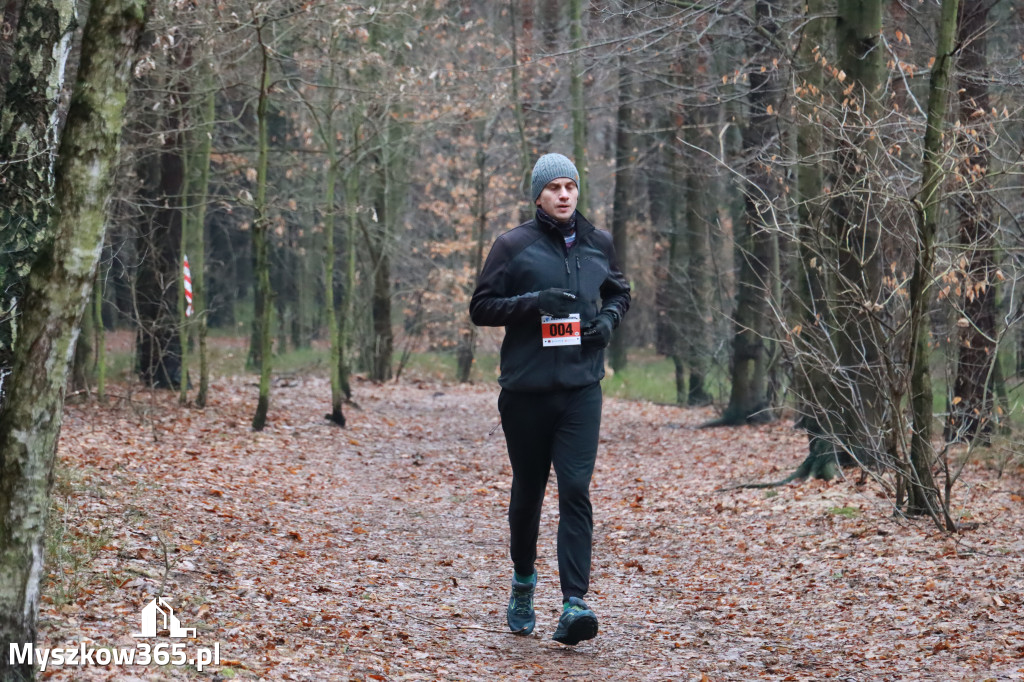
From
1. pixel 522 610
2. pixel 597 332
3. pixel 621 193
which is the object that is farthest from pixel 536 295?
pixel 621 193

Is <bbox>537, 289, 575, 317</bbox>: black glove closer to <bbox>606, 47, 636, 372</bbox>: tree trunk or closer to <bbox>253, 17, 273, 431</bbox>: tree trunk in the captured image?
<bbox>253, 17, 273, 431</bbox>: tree trunk

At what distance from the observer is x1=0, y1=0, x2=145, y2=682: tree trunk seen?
3.48m

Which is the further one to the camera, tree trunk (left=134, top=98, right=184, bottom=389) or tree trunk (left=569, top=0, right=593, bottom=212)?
tree trunk (left=569, top=0, right=593, bottom=212)

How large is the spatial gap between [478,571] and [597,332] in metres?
2.94

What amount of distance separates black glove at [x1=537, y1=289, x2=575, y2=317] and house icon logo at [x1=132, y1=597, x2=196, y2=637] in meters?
2.27

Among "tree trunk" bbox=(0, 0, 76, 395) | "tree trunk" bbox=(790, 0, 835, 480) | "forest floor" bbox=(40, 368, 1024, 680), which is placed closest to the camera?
"forest floor" bbox=(40, 368, 1024, 680)

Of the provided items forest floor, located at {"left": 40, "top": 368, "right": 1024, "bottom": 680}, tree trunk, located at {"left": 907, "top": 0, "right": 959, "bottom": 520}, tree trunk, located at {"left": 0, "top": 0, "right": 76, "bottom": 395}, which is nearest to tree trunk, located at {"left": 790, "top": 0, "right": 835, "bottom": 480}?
forest floor, located at {"left": 40, "top": 368, "right": 1024, "bottom": 680}

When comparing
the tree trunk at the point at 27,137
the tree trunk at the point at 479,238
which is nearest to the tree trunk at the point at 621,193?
the tree trunk at the point at 479,238

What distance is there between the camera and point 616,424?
18.5m

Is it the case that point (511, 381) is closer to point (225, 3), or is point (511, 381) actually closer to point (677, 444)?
point (225, 3)

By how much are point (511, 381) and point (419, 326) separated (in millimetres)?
20340

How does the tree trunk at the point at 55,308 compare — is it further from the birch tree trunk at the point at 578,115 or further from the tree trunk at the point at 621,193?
the tree trunk at the point at 621,193

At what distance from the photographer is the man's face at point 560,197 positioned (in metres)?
5.32

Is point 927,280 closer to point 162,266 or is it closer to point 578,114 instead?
point 162,266
